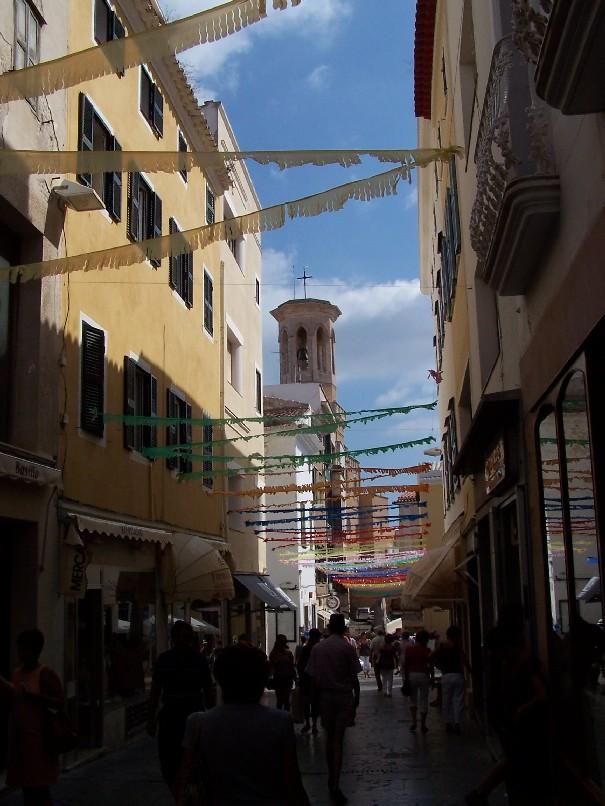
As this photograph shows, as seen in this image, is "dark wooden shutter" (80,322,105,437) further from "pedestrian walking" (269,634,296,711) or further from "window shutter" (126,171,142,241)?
"pedestrian walking" (269,634,296,711)

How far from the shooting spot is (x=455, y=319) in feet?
57.8

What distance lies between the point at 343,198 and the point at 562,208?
2.20 meters

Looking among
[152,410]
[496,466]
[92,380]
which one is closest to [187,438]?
[152,410]

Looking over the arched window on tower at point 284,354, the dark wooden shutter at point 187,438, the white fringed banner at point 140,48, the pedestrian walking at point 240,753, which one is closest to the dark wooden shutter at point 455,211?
the dark wooden shutter at point 187,438

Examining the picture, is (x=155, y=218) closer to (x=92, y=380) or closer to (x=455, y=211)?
(x=92, y=380)

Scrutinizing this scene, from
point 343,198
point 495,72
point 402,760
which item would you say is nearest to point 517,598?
point 402,760

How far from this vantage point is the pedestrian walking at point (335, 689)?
10.4 m

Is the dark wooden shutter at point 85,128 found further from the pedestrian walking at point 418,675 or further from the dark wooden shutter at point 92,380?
the pedestrian walking at point 418,675

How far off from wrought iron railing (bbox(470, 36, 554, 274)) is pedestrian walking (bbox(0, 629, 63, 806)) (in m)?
4.77

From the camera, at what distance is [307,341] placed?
225 ft

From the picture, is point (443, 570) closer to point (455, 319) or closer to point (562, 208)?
point (455, 319)

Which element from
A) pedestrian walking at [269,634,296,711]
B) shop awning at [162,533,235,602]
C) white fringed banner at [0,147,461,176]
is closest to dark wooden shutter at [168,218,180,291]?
shop awning at [162,533,235,602]

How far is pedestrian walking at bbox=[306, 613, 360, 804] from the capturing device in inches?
409

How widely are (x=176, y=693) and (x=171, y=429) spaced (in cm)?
1121
